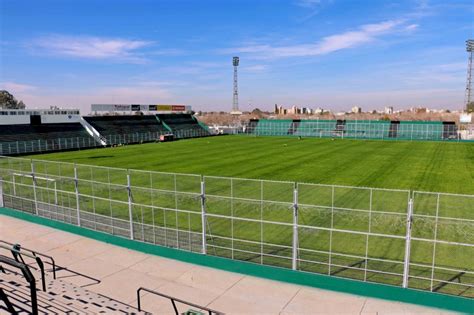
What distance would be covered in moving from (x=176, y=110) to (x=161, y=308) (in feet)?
342

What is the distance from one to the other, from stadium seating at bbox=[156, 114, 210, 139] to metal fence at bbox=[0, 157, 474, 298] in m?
60.5

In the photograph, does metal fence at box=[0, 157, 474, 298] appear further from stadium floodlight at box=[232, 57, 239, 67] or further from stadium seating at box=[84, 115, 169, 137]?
stadium floodlight at box=[232, 57, 239, 67]

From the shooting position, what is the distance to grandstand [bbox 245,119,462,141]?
83938 millimetres

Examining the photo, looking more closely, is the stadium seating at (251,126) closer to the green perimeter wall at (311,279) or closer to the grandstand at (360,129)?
the grandstand at (360,129)

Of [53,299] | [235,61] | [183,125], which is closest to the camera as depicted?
[53,299]

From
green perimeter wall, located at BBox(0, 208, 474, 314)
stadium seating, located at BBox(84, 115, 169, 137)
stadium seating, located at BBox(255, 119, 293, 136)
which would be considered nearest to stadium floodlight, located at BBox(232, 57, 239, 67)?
stadium seating, located at BBox(255, 119, 293, 136)

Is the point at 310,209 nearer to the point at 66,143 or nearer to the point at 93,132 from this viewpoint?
the point at 66,143

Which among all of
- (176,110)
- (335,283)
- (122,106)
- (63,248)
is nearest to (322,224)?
(335,283)

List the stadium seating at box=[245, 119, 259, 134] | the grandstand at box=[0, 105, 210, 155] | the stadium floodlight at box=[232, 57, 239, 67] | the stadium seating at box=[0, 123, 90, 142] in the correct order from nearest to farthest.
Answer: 1. the grandstand at box=[0, 105, 210, 155]
2. the stadium seating at box=[0, 123, 90, 142]
3. the stadium seating at box=[245, 119, 259, 134]
4. the stadium floodlight at box=[232, 57, 239, 67]

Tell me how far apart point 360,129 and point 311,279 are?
84849 mm

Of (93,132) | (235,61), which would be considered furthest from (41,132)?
(235,61)

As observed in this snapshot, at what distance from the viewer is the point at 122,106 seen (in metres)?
98.7

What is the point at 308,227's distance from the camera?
516 inches

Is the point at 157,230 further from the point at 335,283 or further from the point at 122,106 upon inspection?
the point at 122,106
